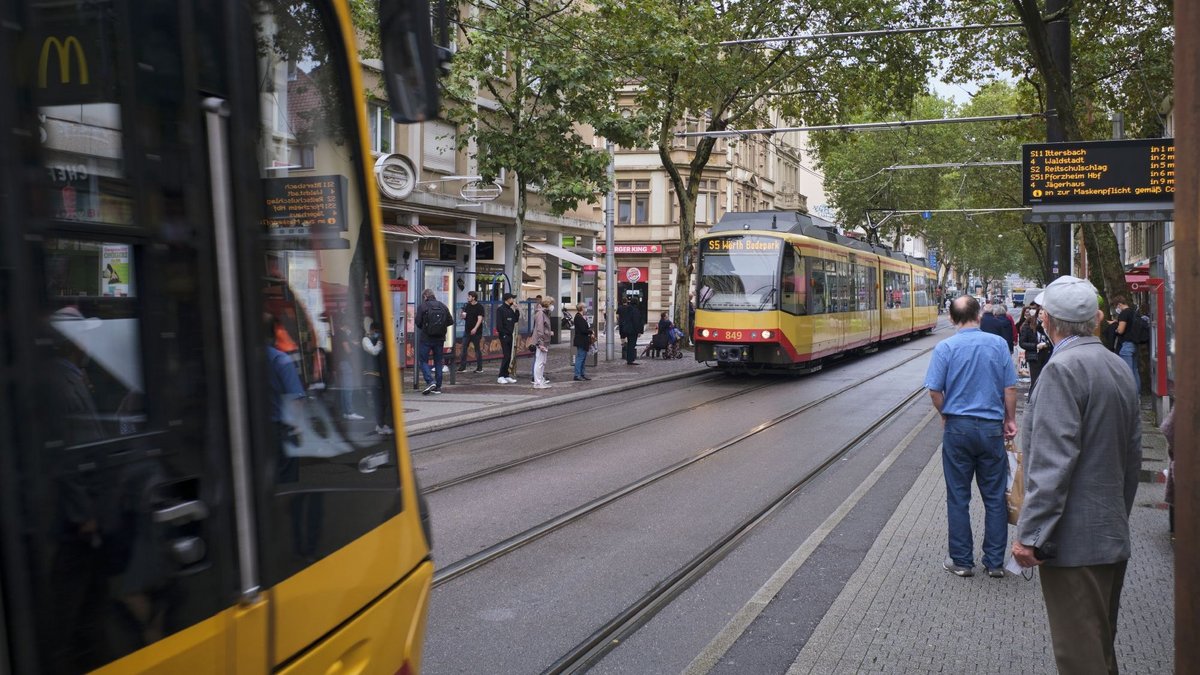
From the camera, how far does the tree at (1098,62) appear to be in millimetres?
16016

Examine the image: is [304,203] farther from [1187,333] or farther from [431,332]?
[431,332]

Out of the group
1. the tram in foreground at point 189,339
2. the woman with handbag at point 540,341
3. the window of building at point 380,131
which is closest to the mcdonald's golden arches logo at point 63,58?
the tram in foreground at point 189,339

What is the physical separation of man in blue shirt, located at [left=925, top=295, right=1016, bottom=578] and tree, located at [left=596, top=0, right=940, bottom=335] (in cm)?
1713

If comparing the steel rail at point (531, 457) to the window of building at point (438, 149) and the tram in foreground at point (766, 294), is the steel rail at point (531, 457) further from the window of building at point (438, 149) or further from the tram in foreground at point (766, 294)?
the window of building at point (438, 149)

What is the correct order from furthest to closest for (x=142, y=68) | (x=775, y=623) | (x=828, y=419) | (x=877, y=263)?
(x=877, y=263) → (x=828, y=419) → (x=775, y=623) → (x=142, y=68)

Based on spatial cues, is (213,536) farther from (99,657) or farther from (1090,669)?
(1090,669)

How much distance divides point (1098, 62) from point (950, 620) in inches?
826

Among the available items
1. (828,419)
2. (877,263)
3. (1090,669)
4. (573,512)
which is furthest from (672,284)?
(1090,669)

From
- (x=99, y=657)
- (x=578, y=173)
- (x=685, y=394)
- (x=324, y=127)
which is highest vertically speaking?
(x=578, y=173)

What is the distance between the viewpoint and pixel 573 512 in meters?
8.52

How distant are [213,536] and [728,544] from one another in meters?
5.75

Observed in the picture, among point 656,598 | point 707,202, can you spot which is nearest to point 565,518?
point 656,598

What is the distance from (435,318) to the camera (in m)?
18.0

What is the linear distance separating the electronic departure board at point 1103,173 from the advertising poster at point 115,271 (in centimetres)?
1155
